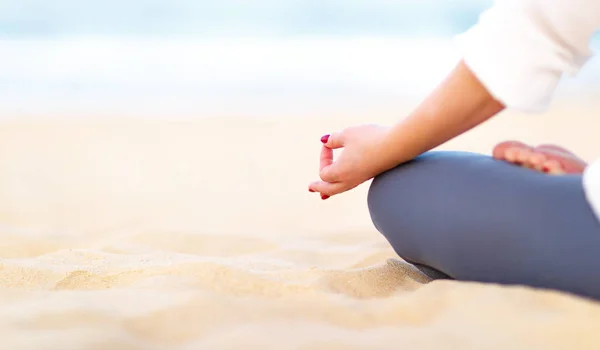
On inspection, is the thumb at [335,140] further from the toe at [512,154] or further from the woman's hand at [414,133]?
the toe at [512,154]

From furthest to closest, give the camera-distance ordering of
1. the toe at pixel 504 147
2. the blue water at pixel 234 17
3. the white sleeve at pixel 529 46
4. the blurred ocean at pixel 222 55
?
the blue water at pixel 234 17
the blurred ocean at pixel 222 55
the toe at pixel 504 147
the white sleeve at pixel 529 46

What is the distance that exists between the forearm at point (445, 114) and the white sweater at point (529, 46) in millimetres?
43

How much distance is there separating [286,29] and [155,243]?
5.40 m

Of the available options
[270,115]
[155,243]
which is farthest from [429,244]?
[270,115]

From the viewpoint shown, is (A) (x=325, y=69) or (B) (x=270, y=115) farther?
(A) (x=325, y=69)

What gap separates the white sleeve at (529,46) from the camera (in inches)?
42.1

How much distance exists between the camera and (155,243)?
189cm

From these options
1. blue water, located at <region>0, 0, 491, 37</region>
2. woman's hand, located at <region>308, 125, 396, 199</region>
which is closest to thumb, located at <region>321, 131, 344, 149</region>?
woman's hand, located at <region>308, 125, 396, 199</region>

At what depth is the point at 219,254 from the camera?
179 centimetres

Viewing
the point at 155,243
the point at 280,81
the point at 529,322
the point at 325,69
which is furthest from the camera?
the point at 325,69

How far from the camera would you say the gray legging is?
1012 mm

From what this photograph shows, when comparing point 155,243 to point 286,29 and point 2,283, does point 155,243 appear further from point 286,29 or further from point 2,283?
point 286,29

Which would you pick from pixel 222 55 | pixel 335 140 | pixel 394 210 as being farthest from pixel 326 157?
pixel 222 55

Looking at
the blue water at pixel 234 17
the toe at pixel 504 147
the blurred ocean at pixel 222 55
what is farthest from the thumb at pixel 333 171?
the blue water at pixel 234 17
